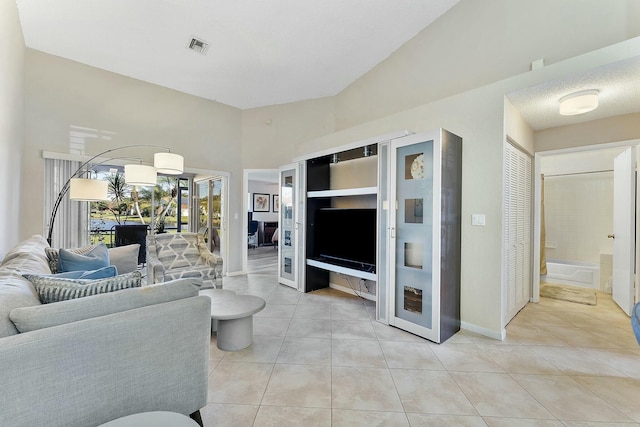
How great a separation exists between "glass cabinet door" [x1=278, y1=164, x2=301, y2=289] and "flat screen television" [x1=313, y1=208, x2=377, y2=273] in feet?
1.16

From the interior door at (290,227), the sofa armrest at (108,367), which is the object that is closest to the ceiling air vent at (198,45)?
the interior door at (290,227)

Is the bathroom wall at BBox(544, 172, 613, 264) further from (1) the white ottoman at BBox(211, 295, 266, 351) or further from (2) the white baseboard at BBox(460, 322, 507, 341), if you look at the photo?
(1) the white ottoman at BBox(211, 295, 266, 351)

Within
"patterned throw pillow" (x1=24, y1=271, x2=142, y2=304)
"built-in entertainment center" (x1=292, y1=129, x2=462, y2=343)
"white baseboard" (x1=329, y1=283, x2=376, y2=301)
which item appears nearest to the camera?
"patterned throw pillow" (x1=24, y1=271, x2=142, y2=304)

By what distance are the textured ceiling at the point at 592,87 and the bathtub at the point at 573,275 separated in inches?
99.4

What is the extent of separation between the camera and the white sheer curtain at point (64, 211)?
12.2 feet

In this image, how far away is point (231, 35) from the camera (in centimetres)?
346

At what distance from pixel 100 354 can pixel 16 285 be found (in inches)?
21.4

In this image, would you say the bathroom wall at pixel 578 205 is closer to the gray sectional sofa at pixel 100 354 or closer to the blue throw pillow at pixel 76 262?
the gray sectional sofa at pixel 100 354

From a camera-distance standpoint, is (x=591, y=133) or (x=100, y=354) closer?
(x=100, y=354)

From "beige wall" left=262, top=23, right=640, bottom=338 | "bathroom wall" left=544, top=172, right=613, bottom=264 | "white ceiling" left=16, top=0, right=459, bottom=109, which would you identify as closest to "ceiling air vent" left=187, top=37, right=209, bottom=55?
"white ceiling" left=16, top=0, right=459, bottom=109

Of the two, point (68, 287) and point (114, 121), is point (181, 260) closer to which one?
point (114, 121)

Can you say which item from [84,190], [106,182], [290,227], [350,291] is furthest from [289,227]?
[84,190]

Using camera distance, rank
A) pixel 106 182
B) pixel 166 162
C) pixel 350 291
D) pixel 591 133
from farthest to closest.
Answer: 1. pixel 350 291
2. pixel 591 133
3. pixel 166 162
4. pixel 106 182

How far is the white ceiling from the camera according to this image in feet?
9.95
